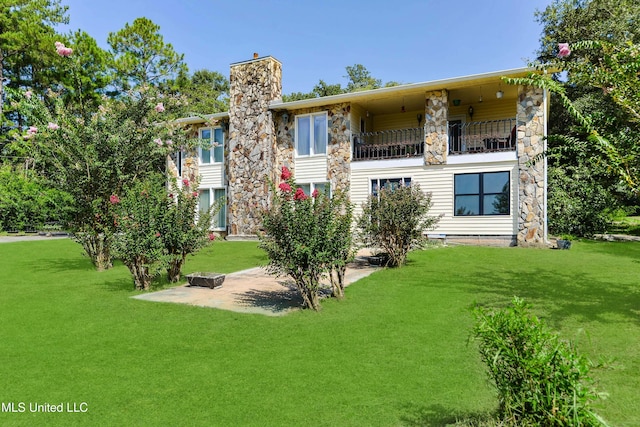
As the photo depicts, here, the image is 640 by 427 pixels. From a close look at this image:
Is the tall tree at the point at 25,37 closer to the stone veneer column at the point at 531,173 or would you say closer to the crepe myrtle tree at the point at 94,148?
the crepe myrtle tree at the point at 94,148

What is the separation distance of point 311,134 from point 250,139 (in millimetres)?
2890

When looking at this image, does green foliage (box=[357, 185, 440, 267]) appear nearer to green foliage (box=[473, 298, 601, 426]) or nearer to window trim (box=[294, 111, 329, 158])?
green foliage (box=[473, 298, 601, 426])

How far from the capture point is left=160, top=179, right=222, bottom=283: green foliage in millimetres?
8055

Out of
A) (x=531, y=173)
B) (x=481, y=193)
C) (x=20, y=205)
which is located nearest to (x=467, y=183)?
(x=481, y=193)

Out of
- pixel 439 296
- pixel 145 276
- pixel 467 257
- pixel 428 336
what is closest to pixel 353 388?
pixel 428 336

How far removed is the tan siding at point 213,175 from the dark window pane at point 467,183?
1102 cm

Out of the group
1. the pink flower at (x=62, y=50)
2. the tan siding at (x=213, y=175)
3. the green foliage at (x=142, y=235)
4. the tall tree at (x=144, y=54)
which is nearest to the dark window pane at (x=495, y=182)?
the green foliage at (x=142, y=235)

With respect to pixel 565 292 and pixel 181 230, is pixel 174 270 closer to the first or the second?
pixel 181 230

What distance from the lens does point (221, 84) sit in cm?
4294

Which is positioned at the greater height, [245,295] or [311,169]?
[311,169]

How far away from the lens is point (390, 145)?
54.2ft

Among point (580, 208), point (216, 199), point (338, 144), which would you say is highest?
point (338, 144)

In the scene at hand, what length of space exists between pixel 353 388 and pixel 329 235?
2.83 meters

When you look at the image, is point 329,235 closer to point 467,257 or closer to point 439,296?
point 439,296
